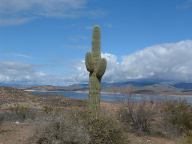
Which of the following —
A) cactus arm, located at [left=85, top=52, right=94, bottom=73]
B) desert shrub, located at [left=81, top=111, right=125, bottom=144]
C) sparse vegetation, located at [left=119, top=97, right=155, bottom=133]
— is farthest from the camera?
sparse vegetation, located at [left=119, top=97, right=155, bottom=133]

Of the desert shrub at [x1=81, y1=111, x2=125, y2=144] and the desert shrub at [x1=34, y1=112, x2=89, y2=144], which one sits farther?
the desert shrub at [x1=81, y1=111, x2=125, y2=144]

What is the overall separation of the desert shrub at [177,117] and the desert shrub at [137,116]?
995mm

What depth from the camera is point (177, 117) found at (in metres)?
22.8

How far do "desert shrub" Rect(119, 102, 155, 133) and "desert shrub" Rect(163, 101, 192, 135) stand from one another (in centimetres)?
99

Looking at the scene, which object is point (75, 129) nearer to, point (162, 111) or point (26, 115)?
point (162, 111)

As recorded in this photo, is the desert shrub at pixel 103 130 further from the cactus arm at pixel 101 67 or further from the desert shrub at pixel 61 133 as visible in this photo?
the cactus arm at pixel 101 67

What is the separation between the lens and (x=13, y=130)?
19.6 metres

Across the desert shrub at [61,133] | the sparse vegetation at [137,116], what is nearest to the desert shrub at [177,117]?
the sparse vegetation at [137,116]

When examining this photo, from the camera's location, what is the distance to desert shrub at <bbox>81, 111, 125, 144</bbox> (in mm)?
15367

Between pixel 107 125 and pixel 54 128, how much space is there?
2.06 metres

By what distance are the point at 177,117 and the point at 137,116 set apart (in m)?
2.23

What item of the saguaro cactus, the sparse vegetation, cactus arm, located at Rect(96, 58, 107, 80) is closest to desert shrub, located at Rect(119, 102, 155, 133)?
the sparse vegetation

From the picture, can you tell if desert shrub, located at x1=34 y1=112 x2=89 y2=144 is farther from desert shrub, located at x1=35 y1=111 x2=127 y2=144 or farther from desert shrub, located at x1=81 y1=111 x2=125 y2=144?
desert shrub, located at x1=81 y1=111 x2=125 y2=144

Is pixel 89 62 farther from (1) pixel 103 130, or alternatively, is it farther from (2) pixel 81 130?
(2) pixel 81 130
